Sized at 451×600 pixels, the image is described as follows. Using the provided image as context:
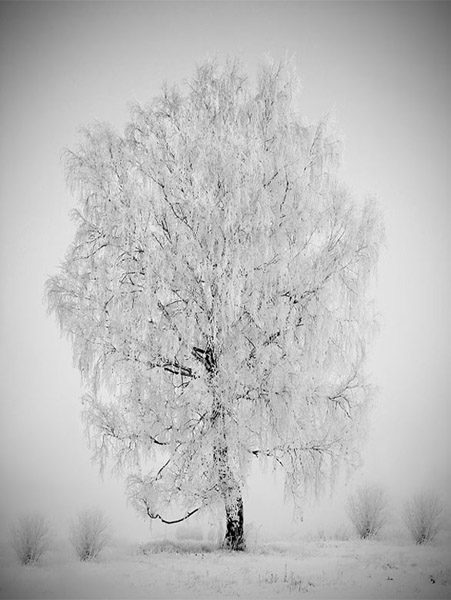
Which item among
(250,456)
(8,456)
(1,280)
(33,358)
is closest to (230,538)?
(250,456)

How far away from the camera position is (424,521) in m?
12.0

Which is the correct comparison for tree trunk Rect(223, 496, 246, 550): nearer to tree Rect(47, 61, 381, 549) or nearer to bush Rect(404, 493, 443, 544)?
tree Rect(47, 61, 381, 549)

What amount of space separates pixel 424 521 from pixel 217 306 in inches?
287

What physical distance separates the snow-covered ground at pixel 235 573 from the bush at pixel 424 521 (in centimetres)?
95

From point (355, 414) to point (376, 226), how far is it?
12.7ft

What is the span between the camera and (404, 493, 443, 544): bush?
1200 centimetres

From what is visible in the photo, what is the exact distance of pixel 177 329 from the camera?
10.1 meters

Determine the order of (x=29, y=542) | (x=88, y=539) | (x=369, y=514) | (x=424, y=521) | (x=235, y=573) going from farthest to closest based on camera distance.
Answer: (x=369, y=514) < (x=424, y=521) < (x=88, y=539) < (x=29, y=542) < (x=235, y=573)

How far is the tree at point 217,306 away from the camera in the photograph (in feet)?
32.4

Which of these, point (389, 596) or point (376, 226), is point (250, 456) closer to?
point (389, 596)

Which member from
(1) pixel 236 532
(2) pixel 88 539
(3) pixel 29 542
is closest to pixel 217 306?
(1) pixel 236 532

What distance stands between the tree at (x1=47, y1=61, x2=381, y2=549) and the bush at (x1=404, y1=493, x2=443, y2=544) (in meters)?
3.29

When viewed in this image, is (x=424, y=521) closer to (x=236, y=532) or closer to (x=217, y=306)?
(x=236, y=532)

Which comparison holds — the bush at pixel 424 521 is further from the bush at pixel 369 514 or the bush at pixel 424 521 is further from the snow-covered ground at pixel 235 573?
the snow-covered ground at pixel 235 573
